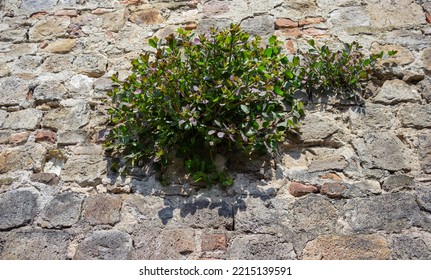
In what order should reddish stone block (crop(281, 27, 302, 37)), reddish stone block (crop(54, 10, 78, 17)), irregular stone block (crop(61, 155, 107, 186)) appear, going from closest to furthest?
irregular stone block (crop(61, 155, 107, 186))
reddish stone block (crop(281, 27, 302, 37))
reddish stone block (crop(54, 10, 78, 17))

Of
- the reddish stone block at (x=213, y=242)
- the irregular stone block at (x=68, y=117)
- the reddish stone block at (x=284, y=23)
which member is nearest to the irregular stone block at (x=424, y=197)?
the reddish stone block at (x=213, y=242)

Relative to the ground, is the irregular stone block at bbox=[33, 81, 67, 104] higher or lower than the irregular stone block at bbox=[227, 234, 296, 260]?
higher

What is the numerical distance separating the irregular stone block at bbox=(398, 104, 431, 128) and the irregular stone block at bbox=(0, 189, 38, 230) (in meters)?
1.92

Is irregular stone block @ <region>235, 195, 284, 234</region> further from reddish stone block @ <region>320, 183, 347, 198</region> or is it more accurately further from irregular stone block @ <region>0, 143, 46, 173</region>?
irregular stone block @ <region>0, 143, 46, 173</region>

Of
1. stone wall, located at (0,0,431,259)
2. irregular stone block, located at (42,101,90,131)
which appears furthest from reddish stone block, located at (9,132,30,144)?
irregular stone block, located at (42,101,90,131)

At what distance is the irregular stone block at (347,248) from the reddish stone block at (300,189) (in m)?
0.23

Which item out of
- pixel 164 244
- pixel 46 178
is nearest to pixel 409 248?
pixel 164 244

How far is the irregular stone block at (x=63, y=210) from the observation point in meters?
1.95

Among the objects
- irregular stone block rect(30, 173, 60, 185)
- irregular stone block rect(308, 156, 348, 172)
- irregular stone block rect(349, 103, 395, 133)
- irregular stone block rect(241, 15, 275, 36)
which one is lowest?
irregular stone block rect(30, 173, 60, 185)

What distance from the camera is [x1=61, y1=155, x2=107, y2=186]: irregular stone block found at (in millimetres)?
2092

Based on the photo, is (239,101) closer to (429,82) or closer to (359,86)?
(359,86)

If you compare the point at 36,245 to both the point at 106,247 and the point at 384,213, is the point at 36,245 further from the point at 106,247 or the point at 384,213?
the point at 384,213

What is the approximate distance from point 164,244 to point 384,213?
992mm

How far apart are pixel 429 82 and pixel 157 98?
1494 millimetres
